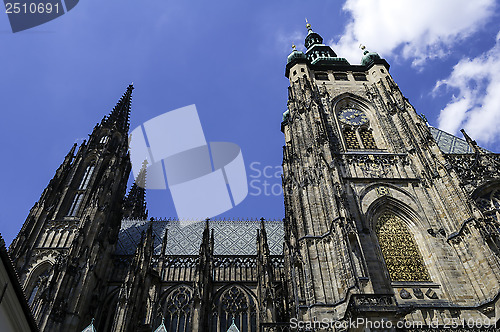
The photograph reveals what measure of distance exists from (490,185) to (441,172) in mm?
3286

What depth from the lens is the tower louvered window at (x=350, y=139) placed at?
20.5 m

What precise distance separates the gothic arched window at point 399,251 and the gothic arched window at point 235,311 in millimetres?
9066

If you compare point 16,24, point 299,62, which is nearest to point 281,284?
point 299,62

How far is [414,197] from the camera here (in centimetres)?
1738

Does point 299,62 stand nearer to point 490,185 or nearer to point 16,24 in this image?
point 490,185

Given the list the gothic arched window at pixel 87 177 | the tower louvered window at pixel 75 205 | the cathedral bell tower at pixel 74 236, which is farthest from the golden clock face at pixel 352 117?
the gothic arched window at pixel 87 177

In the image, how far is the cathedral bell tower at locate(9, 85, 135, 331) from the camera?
1916 cm

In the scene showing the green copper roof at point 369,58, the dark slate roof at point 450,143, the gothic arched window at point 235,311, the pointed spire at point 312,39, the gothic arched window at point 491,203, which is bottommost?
the gothic arched window at point 235,311

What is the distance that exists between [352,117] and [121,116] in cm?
2255

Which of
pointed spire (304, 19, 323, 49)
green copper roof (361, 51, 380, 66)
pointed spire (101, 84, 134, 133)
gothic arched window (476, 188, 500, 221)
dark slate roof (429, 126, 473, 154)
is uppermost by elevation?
pointed spire (304, 19, 323, 49)

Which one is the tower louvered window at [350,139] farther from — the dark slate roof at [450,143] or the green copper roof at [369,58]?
the green copper roof at [369,58]

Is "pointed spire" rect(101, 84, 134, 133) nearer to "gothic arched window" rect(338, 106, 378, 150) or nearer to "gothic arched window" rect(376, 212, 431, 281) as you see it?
"gothic arched window" rect(338, 106, 378, 150)

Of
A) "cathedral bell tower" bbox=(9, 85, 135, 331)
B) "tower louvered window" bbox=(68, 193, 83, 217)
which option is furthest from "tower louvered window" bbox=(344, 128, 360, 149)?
"tower louvered window" bbox=(68, 193, 83, 217)

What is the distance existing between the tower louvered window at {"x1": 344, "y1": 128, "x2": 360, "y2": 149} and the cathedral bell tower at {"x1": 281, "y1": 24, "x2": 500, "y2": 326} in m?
0.09
